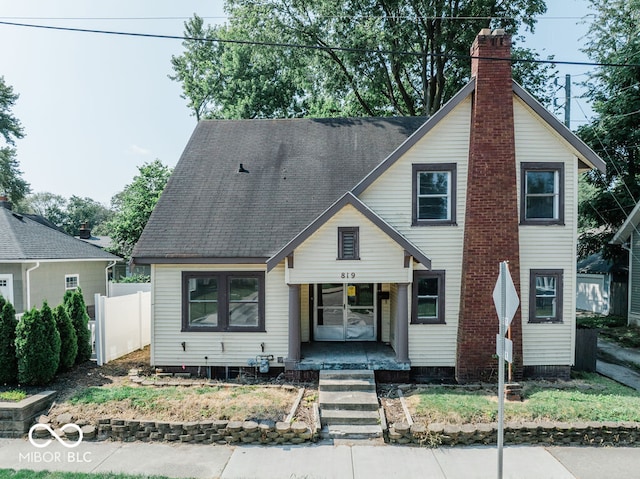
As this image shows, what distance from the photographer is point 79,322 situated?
10234 mm

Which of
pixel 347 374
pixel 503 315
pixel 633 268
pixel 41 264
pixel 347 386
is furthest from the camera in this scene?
pixel 633 268

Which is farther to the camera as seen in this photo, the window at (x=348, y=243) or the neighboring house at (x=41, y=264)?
the neighboring house at (x=41, y=264)

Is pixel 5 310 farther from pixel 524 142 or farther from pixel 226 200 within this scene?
pixel 524 142

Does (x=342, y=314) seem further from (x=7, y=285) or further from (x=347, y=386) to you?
(x=7, y=285)

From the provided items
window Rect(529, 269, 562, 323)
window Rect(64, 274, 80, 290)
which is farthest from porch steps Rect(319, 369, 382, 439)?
window Rect(64, 274, 80, 290)

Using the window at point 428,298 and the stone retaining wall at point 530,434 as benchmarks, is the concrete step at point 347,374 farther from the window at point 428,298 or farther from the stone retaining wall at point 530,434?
the stone retaining wall at point 530,434

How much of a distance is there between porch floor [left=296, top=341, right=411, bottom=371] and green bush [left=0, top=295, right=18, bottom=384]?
6077 millimetres

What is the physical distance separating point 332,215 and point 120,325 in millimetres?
7173

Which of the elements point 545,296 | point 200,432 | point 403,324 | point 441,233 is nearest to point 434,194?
point 441,233

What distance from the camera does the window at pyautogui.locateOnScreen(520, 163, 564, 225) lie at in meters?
9.73

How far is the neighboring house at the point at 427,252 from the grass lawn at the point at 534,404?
974 mm

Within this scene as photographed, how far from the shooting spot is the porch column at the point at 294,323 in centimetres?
948

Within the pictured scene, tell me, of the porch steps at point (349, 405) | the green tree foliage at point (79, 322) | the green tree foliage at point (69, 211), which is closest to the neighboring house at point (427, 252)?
the porch steps at point (349, 405)

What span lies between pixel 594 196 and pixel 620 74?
6.06 m
